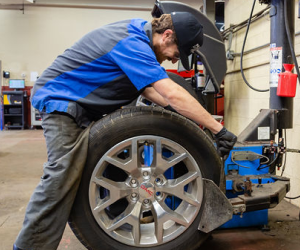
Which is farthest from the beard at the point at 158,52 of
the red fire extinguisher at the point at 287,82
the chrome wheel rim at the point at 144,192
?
the red fire extinguisher at the point at 287,82

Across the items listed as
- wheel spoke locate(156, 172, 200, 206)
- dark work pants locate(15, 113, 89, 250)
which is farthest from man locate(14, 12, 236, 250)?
wheel spoke locate(156, 172, 200, 206)

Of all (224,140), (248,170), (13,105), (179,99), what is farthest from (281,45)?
(13,105)

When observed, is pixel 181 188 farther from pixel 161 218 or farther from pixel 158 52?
pixel 158 52

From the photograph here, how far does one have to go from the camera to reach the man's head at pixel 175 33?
5.92 ft

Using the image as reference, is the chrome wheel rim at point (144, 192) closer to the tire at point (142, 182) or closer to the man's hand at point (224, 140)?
the tire at point (142, 182)

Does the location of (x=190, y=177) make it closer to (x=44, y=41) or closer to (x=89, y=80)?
(x=89, y=80)

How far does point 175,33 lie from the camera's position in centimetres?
182

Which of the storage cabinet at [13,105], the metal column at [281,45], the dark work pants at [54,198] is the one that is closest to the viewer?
the dark work pants at [54,198]

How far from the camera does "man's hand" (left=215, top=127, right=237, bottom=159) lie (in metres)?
1.79

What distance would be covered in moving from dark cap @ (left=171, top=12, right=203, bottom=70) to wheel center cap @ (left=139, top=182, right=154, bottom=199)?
85cm

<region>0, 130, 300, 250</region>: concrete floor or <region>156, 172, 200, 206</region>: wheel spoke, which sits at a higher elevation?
<region>156, 172, 200, 206</region>: wheel spoke

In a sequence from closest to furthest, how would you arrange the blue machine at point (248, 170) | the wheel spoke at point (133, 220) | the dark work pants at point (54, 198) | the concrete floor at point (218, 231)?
the dark work pants at point (54, 198) → the wheel spoke at point (133, 220) → the concrete floor at point (218, 231) → the blue machine at point (248, 170)

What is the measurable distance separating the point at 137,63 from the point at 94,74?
284 mm

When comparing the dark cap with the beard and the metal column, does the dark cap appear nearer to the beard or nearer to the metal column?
the beard
